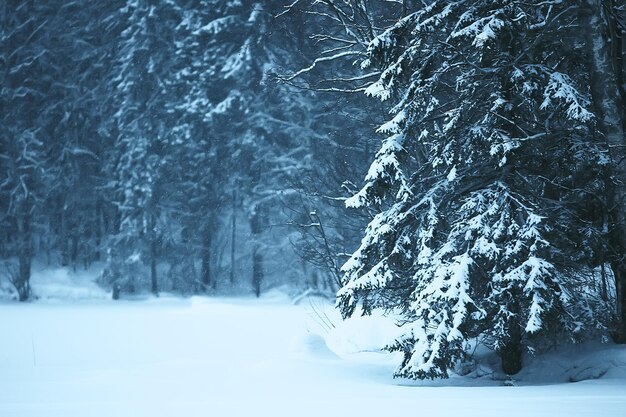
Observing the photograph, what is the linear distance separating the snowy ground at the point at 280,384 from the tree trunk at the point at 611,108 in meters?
1.43

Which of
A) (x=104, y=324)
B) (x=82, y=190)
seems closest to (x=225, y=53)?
(x=82, y=190)

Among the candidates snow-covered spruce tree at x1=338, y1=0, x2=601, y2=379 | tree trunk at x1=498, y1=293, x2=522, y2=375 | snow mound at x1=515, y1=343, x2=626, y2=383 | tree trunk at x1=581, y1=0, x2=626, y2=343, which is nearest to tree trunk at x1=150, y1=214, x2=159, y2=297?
snow-covered spruce tree at x1=338, y1=0, x2=601, y2=379

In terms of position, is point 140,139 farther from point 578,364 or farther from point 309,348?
point 578,364

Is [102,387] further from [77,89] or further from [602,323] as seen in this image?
[77,89]

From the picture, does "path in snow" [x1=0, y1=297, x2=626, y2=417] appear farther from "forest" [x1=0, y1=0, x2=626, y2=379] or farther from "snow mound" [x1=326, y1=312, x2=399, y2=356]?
"forest" [x1=0, y1=0, x2=626, y2=379]

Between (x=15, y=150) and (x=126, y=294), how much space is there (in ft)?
31.2

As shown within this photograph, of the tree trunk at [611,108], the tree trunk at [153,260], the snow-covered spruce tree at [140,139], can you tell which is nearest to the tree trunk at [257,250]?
the snow-covered spruce tree at [140,139]

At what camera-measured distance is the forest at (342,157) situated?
7586 mm

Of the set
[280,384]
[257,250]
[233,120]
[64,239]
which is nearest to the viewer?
[280,384]

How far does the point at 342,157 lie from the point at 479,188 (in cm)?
676

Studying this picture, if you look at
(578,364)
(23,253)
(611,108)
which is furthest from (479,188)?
(23,253)

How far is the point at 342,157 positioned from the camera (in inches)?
580

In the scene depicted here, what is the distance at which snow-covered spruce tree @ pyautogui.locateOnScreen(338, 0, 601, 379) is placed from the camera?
284 inches

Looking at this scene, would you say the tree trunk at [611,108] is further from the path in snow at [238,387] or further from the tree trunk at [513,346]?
the path in snow at [238,387]
